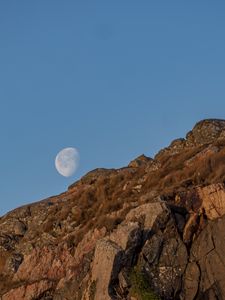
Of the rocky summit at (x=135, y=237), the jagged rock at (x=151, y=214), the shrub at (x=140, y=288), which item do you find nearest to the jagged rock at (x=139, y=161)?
the rocky summit at (x=135, y=237)

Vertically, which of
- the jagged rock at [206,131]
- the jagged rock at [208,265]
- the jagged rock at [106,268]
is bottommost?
the jagged rock at [208,265]

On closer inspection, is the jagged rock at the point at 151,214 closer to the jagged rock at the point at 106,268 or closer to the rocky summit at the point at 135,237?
the rocky summit at the point at 135,237

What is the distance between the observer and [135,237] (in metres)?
34.6

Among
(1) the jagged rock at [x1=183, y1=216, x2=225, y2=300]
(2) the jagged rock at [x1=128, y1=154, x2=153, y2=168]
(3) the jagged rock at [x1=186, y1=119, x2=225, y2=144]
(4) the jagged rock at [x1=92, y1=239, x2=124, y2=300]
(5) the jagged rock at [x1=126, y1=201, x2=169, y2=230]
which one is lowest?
(1) the jagged rock at [x1=183, y1=216, x2=225, y2=300]

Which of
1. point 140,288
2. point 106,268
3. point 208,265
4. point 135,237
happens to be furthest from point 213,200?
point 106,268

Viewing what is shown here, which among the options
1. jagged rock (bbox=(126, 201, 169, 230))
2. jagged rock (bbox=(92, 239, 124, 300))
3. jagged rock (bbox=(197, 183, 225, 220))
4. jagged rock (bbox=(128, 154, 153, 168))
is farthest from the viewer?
jagged rock (bbox=(128, 154, 153, 168))

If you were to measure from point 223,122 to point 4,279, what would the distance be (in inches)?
977

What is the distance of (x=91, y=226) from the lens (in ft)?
142

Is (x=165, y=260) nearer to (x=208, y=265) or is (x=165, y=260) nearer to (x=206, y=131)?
(x=208, y=265)

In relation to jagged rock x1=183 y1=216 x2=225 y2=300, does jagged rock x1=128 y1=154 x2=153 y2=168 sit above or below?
above

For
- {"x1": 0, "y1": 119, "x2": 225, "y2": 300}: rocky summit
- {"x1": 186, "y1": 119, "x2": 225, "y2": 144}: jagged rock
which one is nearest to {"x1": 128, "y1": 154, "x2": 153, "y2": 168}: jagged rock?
{"x1": 0, "y1": 119, "x2": 225, "y2": 300}: rocky summit

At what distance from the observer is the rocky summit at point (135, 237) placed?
32.5 metres

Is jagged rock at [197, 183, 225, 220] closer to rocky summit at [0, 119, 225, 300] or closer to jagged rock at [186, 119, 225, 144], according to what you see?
rocky summit at [0, 119, 225, 300]

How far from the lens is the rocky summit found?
107ft
